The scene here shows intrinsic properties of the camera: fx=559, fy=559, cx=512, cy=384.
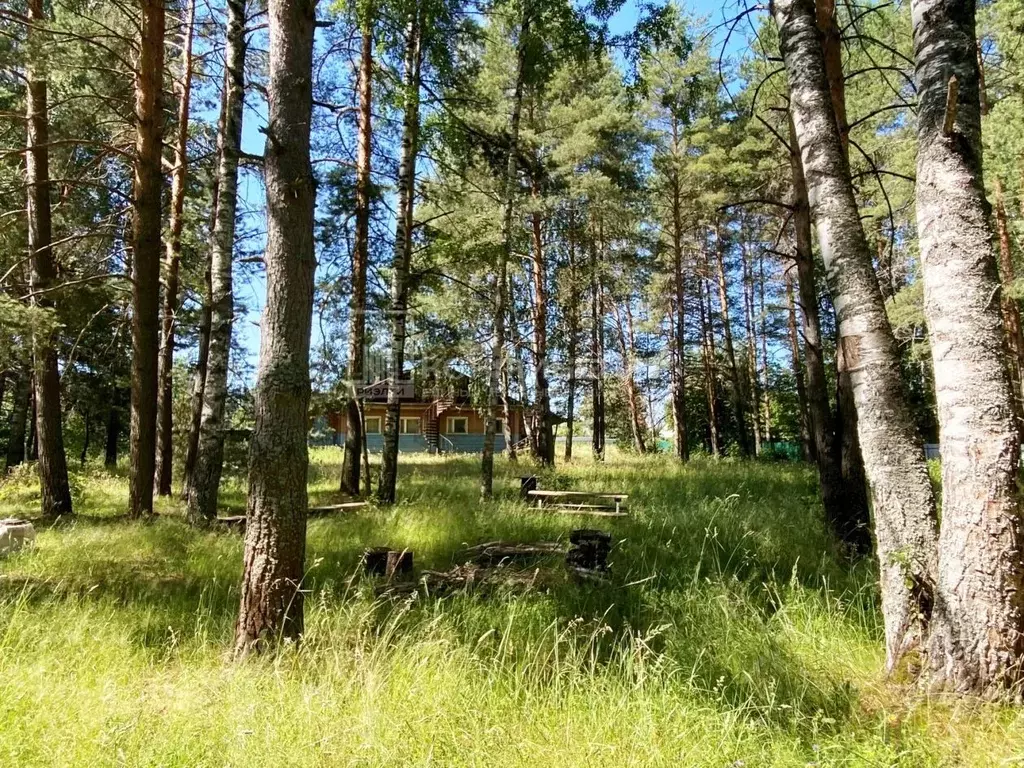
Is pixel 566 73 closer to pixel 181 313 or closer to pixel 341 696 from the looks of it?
pixel 181 313

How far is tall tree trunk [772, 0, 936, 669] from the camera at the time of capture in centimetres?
275

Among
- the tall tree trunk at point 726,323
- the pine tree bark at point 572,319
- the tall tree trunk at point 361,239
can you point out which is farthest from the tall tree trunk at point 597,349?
the tall tree trunk at point 361,239

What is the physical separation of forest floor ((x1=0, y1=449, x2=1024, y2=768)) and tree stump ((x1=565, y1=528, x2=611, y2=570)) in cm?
23

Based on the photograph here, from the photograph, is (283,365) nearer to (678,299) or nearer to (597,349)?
(678,299)

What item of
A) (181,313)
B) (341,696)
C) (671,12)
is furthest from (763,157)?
(341,696)

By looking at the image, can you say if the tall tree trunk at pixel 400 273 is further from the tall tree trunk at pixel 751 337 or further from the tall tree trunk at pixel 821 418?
the tall tree trunk at pixel 751 337

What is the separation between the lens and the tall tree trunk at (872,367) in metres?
2.75

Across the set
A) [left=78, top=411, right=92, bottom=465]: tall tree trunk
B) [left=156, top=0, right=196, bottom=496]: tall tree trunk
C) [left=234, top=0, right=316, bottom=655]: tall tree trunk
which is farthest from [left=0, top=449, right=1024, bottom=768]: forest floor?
[left=78, top=411, right=92, bottom=465]: tall tree trunk

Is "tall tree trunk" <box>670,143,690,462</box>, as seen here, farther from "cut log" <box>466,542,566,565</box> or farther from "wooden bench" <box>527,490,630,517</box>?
"cut log" <box>466,542,566,565</box>

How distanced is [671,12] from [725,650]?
6806mm

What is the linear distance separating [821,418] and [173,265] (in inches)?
425

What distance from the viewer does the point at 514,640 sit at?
3412mm

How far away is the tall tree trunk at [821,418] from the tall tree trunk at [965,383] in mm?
3099

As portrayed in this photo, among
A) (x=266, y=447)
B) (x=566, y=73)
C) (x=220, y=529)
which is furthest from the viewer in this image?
(x=566, y=73)
